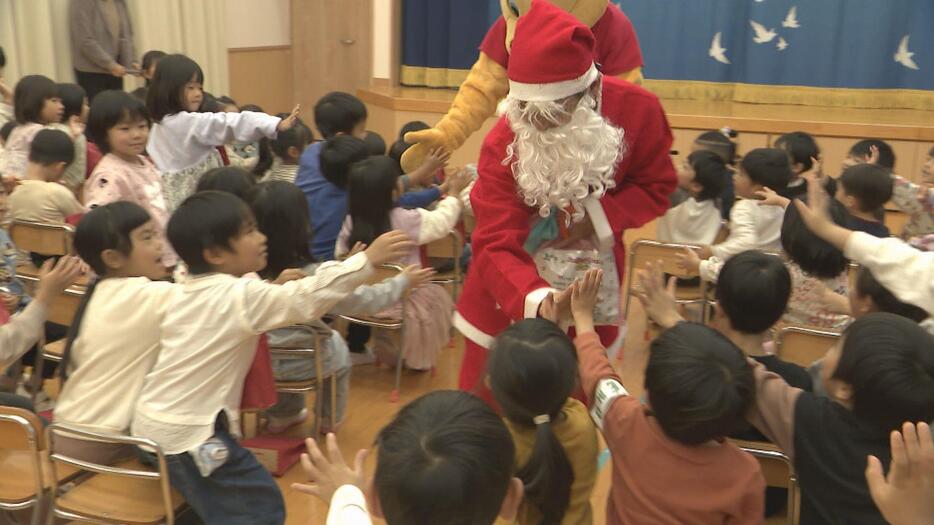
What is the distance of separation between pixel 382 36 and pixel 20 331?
21.4 ft

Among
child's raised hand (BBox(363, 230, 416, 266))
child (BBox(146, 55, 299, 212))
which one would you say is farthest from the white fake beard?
child (BBox(146, 55, 299, 212))

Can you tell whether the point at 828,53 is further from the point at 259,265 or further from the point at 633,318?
the point at 259,265

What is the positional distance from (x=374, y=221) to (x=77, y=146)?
73.4 inches

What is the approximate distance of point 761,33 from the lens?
7.24 meters

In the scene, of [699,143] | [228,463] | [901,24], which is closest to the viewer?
[228,463]

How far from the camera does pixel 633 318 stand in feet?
14.8

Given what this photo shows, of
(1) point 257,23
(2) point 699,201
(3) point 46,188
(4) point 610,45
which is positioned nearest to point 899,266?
(4) point 610,45

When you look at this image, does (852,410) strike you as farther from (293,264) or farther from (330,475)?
(293,264)

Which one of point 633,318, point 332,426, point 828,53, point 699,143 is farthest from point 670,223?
point 828,53

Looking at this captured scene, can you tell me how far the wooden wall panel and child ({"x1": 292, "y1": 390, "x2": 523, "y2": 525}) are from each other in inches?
293

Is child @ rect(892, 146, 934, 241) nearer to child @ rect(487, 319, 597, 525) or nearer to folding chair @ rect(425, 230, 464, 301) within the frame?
folding chair @ rect(425, 230, 464, 301)

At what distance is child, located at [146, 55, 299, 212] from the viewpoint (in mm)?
3705

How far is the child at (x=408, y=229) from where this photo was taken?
131 inches

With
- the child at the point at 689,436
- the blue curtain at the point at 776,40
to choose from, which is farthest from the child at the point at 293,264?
the blue curtain at the point at 776,40
